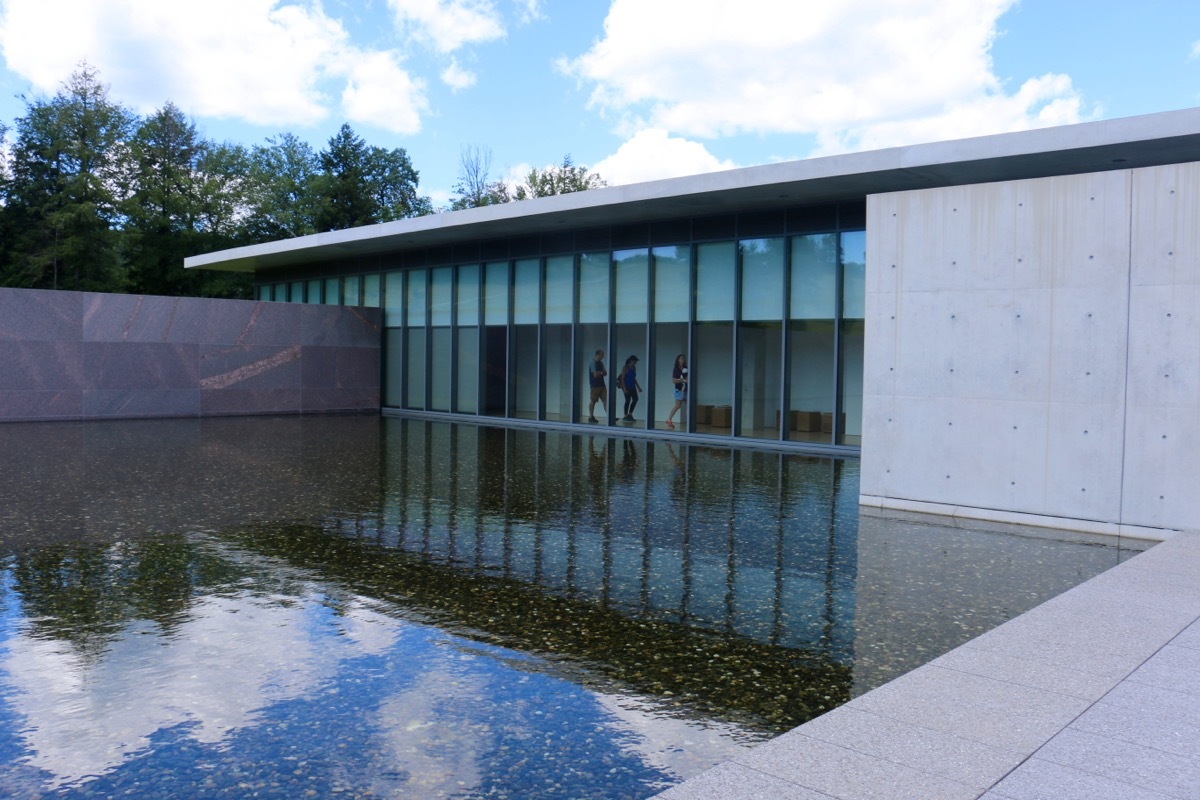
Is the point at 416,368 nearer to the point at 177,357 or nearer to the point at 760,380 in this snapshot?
the point at 177,357

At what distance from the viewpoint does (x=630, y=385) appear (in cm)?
2109

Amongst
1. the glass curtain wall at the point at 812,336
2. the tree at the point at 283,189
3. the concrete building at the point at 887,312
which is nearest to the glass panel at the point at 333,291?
the concrete building at the point at 887,312

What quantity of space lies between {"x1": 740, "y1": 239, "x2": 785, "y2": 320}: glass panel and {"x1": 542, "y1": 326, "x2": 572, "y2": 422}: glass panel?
5503 mm

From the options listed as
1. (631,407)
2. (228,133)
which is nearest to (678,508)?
(631,407)

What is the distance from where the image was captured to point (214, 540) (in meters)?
8.45

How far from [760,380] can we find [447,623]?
13573 millimetres

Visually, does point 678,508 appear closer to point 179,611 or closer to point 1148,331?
point 1148,331

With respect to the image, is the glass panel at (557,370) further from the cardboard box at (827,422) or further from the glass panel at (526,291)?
the cardboard box at (827,422)

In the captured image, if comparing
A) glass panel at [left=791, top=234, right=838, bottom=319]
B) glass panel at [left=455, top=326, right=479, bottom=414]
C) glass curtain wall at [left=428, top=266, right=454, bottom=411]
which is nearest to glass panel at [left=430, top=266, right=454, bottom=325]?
glass curtain wall at [left=428, top=266, right=454, bottom=411]

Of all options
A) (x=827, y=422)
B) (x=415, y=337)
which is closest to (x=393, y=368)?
(x=415, y=337)

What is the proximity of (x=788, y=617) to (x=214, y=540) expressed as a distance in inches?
197

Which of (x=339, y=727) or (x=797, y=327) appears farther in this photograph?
(x=797, y=327)

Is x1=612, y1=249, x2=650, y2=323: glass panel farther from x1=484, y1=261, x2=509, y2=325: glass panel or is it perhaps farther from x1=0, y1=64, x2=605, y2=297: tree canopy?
x1=0, y1=64, x2=605, y2=297: tree canopy

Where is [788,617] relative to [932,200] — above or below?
below
